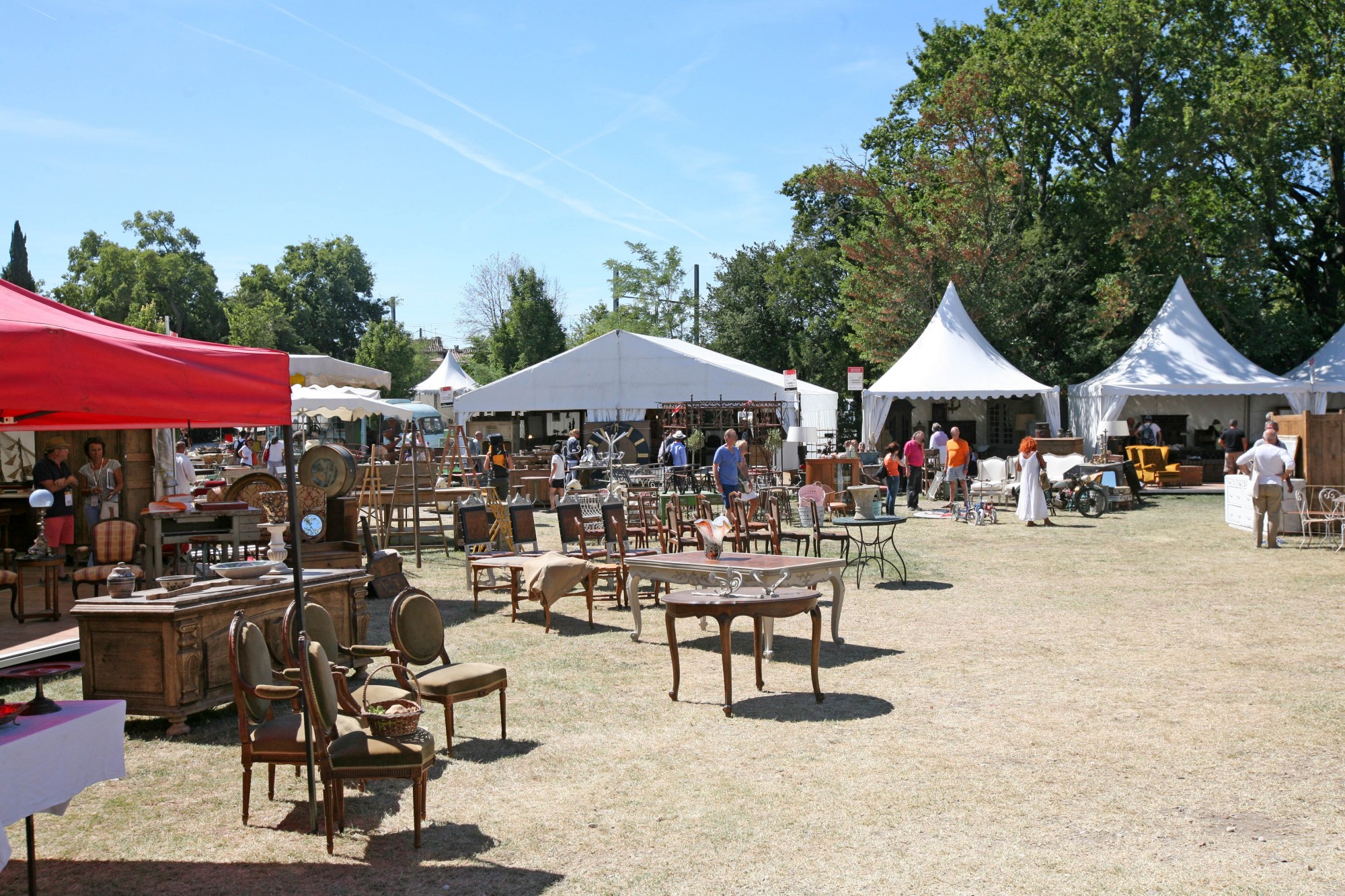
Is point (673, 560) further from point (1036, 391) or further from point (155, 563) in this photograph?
point (1036, 391)

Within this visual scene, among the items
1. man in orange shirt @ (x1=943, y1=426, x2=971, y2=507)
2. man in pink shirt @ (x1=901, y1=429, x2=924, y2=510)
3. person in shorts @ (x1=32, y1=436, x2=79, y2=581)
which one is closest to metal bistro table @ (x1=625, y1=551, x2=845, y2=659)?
person in shorts @ (x1=32, y1=436, x2=79, y2=581)

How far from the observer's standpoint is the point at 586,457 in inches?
870

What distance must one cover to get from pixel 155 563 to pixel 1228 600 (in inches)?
390

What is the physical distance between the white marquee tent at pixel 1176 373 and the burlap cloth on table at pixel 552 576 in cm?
1942

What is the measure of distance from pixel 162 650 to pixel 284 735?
1713 mm

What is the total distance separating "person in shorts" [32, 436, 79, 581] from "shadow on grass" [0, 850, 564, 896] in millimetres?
6715

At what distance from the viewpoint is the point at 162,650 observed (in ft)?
19.4

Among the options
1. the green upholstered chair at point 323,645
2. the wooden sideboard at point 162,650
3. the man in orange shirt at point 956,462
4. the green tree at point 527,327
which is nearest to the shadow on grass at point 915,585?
the green upholstered chair at point 323,645

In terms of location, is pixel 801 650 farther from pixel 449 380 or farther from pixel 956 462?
pixel 449 380

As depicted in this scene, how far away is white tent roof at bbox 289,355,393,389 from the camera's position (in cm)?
1218

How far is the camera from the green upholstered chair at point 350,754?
13.9 ft

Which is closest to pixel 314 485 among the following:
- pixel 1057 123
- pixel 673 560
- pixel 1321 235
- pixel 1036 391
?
pixel 673 560

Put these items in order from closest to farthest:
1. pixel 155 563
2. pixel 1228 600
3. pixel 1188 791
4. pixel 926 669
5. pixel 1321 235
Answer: pixel 1188 791 → pixel 926 669 → pixel 155 563 → pixel 1228 600 → pixel 1321 235

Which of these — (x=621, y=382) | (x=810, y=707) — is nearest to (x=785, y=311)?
(x=621, y=382)
